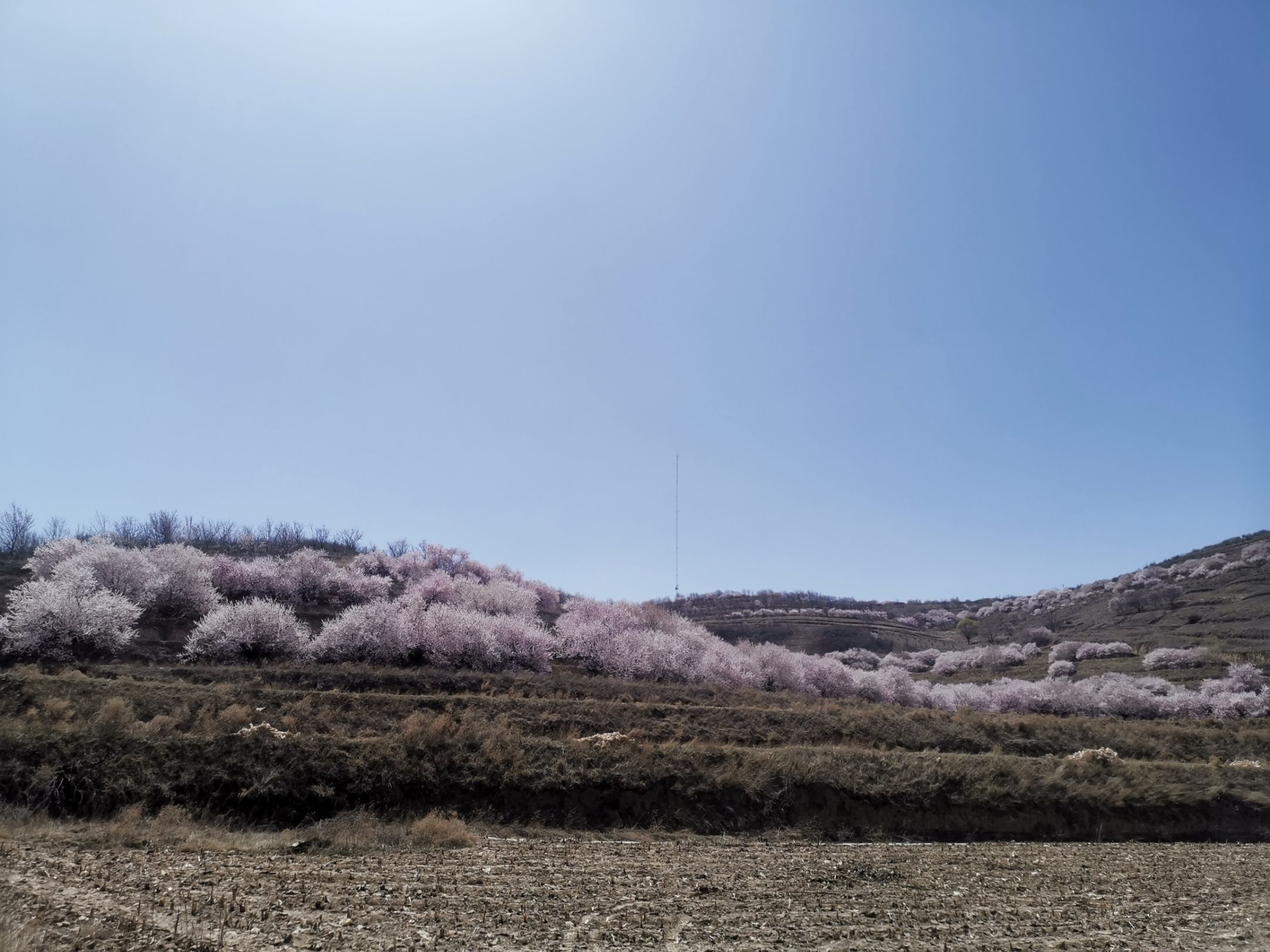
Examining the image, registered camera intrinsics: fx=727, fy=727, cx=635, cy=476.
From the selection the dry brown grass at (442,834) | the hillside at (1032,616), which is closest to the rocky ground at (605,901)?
the dry brown grass at (442,834)

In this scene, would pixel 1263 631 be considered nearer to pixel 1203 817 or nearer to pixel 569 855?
pixel 1203 817

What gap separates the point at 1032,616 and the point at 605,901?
3320 inches

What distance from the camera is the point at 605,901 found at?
9.65 metres

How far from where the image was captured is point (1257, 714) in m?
34.8

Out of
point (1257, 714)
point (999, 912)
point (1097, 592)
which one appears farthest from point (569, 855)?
point (1097, 592)

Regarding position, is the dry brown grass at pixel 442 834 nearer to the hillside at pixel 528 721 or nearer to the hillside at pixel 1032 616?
the hillside at pixel 528 721

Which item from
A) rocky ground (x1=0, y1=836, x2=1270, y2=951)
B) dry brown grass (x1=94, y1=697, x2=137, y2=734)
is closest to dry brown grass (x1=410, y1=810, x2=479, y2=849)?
rocky ground (x1=0, y1=836, x2=1270, y2=951)

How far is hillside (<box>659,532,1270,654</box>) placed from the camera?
53.9 metres

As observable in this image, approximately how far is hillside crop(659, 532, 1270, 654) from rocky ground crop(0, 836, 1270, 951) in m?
46.9

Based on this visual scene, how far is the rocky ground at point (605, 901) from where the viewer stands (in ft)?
26.1

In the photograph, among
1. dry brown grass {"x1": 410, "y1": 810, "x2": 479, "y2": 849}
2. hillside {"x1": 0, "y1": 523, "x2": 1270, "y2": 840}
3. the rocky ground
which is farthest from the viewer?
hillside {"x1": 0, "y1": 523, "x2": 1270, "y2": 840}

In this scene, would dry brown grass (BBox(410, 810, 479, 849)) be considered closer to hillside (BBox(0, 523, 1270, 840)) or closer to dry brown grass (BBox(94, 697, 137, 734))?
hillside (BBox(0, 523, 1270, 840))

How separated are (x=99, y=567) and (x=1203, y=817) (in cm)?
4311

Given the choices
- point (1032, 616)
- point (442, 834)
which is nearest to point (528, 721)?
point (442, 834)
